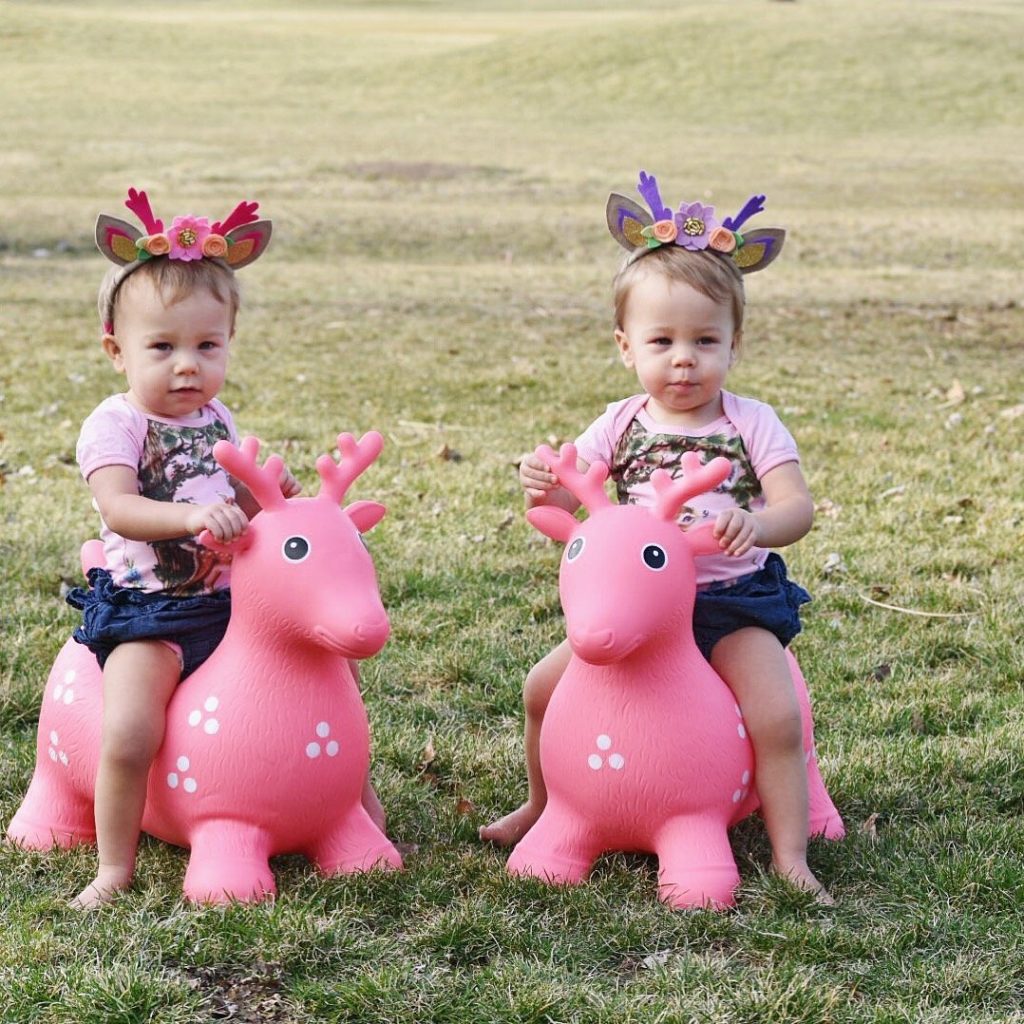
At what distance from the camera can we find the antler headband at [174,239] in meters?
3.57

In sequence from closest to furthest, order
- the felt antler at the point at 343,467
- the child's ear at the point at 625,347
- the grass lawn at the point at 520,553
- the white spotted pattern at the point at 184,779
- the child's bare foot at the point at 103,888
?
the grass lawn at the point at 520,553
the child's bare foot at the point at 103,888
the white spotted pattern at the point at 184,779
the felt antler at the point at 343,467
the child's ear at the point at 625,347

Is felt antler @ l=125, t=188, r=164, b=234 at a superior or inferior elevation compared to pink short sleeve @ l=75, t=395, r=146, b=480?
superior

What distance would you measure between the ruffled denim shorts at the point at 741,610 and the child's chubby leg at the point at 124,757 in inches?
51.5

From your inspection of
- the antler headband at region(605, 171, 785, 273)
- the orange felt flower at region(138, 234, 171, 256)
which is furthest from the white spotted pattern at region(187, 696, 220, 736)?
the antler headband at region(605, 171, 785, 273)

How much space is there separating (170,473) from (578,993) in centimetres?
159

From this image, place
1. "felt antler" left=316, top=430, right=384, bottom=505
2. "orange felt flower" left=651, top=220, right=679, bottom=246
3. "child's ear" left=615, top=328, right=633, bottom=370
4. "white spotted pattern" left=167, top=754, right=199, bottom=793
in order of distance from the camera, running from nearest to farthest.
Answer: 1. "white spotted pattern" left=167, top=754, right=199, bottom=793
2. "felt antler" left=316, top=430, right=384, bottom=505
3. "orange felt flower" left=651, top=220, right=679, bottom=246
4. "child's ear" left=615, top=328, right=633, bottom=370

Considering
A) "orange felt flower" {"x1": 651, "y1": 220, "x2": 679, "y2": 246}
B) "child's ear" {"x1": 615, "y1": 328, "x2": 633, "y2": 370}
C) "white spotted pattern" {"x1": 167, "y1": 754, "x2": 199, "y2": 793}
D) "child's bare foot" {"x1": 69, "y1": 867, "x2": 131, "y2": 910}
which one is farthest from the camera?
"child's ear" {"x1": 615, "y1": 328, "x2": 633, "y2": 370}

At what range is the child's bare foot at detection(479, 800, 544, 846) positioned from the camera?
3811 mm

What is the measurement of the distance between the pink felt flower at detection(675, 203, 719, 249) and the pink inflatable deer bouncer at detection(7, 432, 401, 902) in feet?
3.15

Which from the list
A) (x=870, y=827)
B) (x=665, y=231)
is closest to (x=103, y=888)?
(x=870, y=827)

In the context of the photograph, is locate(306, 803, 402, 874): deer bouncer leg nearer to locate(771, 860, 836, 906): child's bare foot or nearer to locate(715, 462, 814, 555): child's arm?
locate(771, 860, 836, 906): child's bare foot

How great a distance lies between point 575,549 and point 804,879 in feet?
3.07

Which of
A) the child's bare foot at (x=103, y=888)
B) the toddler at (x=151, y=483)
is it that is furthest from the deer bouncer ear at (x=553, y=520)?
the child's bare foot at (x=103, y=888)

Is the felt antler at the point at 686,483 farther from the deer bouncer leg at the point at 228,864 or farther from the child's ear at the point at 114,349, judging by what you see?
the child's ear at the point at 114,349
